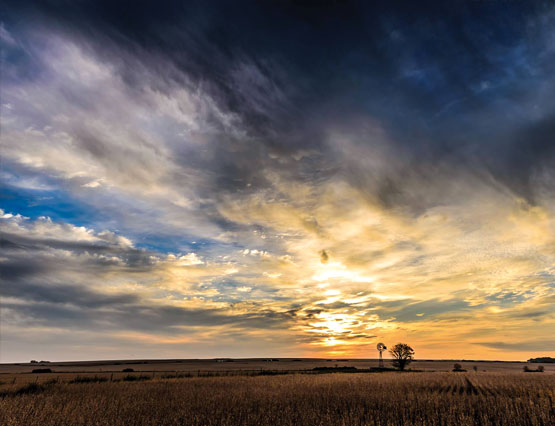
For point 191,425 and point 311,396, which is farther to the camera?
point 311,396

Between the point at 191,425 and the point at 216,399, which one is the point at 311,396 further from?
the point at 191,425

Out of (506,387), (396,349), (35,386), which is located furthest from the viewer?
(396,349)

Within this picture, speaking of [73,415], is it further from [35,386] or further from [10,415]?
[35,386]

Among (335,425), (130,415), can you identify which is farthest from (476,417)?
(130,415)

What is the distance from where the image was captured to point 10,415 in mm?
16250

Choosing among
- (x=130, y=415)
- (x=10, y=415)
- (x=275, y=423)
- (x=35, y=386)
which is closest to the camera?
(x=275, y=423)

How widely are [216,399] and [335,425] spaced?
1178 centimetres

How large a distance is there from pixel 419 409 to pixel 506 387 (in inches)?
739

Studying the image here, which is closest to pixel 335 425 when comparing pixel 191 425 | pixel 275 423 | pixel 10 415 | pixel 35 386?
pixel 275 423

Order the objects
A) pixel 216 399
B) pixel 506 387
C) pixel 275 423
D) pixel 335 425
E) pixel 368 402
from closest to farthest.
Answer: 1. pixel 335 425
2. pixel 275 423
3. pixel 368 402
4. pixel 216 399
5. pixel 506 387

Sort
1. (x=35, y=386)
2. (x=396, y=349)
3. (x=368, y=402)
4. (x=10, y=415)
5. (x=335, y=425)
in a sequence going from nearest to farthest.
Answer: (x=335, y=425) < (x=10, y=415) < (x=368, y=402) < (x=35, y=386) < (x=396, y=349)

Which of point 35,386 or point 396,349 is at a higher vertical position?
point 396,349

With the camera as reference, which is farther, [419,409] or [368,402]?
[368,402]

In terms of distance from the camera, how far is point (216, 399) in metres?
22.1
